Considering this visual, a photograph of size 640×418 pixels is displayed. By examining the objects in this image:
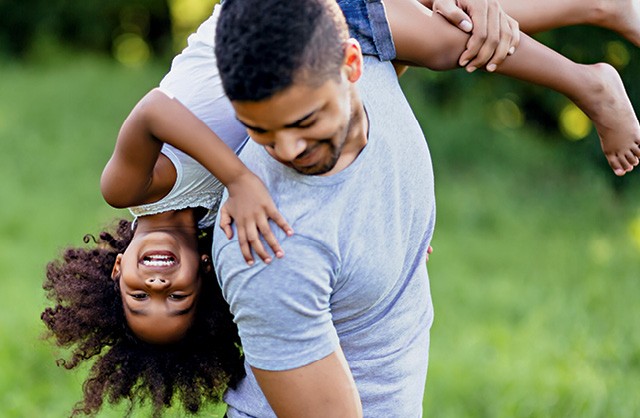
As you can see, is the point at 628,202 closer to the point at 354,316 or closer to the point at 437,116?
the point at 437,116

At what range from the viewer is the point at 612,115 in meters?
2.80

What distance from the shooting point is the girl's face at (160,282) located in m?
2.61

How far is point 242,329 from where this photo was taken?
2.38m

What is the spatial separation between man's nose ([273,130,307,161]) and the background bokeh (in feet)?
3.32

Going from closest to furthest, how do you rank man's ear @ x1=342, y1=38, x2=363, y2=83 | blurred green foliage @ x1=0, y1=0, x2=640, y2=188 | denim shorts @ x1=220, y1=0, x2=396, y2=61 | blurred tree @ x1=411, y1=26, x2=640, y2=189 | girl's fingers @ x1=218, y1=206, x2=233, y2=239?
man's ear @ x1=342, y1=38, x2=363, y2=83 < girl's fingers @ x1=218, y1=206, x2=233, y2=239 < denim shorts @ x1=220, y1=0, x2=396, y2=61 < blurred tree @ x1=411, y1=26, x2=640, y2=189 < blurred green foliage @ x1=0, y1=0, x2=640, y2=188

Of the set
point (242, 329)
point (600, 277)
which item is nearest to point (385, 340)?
point (242, 329)

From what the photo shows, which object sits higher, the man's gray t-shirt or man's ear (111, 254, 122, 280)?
the man's gray t-shirt

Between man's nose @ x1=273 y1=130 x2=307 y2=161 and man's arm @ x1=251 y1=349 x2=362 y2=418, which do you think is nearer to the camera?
man's nose @ x1=273 y1=130 x2=307 y2=161

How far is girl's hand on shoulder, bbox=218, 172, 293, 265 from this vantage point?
228 centimetres

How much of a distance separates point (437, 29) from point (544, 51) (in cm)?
30

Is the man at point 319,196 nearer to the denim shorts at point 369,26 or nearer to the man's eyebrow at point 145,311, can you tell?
the denim shorts at point 369,26

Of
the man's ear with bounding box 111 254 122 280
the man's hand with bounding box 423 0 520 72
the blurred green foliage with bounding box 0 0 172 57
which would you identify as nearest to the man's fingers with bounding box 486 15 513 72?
the man's hand with bounding box 423 0 520 72

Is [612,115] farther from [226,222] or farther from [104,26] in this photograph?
[104,26]

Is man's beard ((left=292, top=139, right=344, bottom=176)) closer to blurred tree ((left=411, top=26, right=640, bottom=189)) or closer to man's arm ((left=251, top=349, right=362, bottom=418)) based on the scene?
man's arm ((left=251, top=349, right=362, bottom=418))
